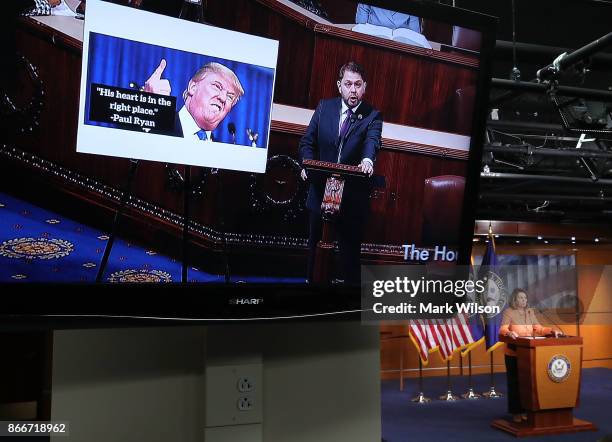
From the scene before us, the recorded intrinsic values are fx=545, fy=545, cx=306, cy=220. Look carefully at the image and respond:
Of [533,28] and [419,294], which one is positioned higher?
[533,28]

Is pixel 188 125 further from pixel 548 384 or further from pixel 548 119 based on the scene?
pixel 548 119

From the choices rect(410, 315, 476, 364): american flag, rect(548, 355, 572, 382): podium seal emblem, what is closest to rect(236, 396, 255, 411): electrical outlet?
rect(548, 355, 572, 382): podium seal emblem

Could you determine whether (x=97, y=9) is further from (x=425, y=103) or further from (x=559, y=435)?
(x=559, y=435)

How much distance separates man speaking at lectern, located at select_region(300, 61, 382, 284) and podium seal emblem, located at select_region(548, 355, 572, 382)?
17.5 ft

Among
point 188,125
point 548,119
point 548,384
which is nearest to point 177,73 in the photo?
point 188,125

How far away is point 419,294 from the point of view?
1.38 metres

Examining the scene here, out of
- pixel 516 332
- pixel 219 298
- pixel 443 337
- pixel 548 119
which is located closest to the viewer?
pixel 219 298

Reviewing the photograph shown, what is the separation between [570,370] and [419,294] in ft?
17.9

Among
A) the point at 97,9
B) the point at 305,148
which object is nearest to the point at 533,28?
the point at 305,148

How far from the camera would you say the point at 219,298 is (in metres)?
1.12

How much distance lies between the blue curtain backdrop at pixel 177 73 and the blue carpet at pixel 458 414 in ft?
15.0

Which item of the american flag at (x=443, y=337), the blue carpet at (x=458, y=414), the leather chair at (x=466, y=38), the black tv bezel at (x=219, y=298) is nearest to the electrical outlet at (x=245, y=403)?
the black tv bezel at (x=219, y=298)

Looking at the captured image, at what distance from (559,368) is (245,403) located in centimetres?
555

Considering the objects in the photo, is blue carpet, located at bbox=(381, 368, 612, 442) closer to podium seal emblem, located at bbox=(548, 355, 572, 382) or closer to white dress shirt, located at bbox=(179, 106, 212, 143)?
podium seal emblem, located at bbox=(548, 355, 572, 382)
